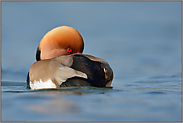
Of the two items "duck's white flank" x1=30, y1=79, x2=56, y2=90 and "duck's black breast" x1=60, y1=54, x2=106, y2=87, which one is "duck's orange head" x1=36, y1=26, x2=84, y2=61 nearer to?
"duck's black breast" x1=60, y1=54, x2=106, y2=87

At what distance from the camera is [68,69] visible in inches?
159

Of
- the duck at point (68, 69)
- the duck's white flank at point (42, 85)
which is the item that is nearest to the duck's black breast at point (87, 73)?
the duck at point (68, 69)

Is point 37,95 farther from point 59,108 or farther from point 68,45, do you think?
point 68,45

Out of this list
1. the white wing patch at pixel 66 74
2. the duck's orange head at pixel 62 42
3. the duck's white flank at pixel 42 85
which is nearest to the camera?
the white wing patch at pixel 66 74

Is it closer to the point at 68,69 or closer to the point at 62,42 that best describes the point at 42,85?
the point at 68,69

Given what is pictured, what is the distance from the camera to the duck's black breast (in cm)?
404

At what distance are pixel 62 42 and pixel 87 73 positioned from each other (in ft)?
3.35

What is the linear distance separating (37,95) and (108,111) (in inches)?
45.6

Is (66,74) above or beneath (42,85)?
above

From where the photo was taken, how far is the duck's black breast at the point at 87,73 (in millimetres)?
4039

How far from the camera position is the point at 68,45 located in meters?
4.90

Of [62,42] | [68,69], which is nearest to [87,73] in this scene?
[68,69]

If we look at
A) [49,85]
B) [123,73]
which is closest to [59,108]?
[49,85]

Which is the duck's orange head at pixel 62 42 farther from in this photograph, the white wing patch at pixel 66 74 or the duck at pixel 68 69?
the white wing patch at pixel 66 74
